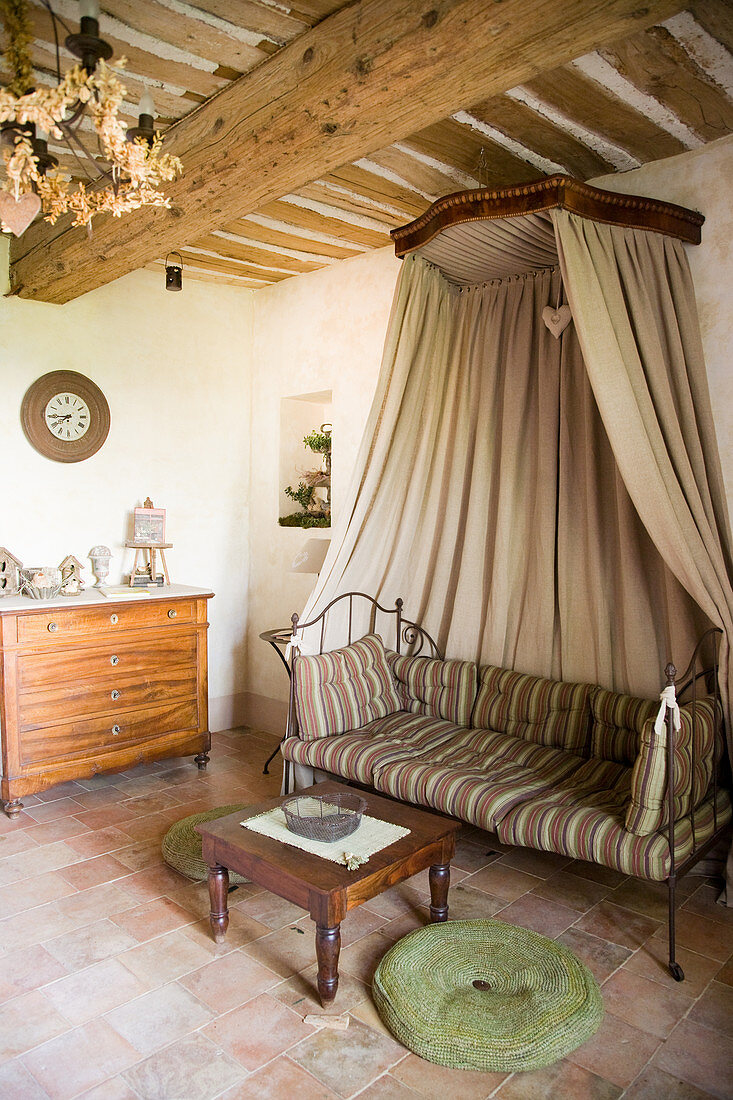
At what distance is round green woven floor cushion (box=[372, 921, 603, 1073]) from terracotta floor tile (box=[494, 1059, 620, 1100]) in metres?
0.03

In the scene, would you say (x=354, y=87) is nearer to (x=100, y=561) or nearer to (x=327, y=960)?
(x=327, y=960)

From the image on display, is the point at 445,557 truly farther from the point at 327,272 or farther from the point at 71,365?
the point at 71,365

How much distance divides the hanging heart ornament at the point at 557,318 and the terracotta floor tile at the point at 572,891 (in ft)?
8.35

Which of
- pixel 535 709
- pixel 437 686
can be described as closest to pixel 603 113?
pixel 535 709

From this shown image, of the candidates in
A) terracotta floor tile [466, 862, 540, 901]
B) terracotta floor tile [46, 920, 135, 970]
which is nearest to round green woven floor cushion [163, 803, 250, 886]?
terracotta floor tile [46, 920, 135, 970]

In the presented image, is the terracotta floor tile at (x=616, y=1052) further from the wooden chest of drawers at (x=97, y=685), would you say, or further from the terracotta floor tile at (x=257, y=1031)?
the wooden chest of drawers at (x=97, y=685)

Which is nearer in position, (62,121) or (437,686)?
(62,121)

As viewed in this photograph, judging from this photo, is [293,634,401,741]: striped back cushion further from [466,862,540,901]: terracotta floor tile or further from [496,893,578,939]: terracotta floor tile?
A: [496,893,578,939]: terracotta floor tile

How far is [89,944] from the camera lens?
2.90 metres

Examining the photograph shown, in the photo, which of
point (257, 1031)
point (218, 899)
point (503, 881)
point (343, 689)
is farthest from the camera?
point (343, 689)

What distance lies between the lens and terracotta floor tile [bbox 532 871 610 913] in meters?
3.22

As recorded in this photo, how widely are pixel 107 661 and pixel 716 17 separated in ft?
13.2

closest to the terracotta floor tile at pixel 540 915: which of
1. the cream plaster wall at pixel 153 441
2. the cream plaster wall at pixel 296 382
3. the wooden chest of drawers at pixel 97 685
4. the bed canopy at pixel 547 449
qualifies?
the bed canopy at pixel 547 449

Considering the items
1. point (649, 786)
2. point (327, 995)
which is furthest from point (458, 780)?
point (327, 995)
